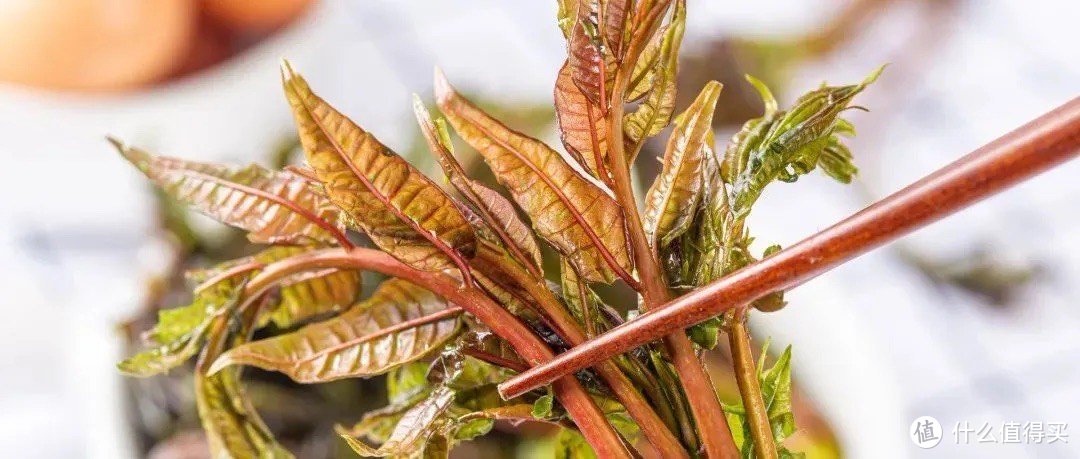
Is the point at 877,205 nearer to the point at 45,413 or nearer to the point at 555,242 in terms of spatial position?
the point at 555,242

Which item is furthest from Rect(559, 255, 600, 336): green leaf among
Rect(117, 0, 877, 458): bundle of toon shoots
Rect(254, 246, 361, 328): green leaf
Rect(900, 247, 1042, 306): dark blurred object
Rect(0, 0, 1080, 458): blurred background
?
Rect(900, 247, 1042, 306): dark blurred object

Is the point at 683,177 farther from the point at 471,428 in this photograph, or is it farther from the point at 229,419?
the point at 229,419

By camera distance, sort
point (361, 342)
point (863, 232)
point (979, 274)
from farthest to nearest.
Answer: point (979, 274) → point (361, 342) → point (863, 232)

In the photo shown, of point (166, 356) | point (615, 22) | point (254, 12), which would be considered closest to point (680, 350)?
point (615, 22)

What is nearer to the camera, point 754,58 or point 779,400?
point 779,400

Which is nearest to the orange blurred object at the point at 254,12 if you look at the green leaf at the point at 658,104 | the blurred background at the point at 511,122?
the blurred background at the point at 511,122

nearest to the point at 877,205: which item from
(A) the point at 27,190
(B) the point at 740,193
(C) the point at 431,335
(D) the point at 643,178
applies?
(B) the point at 740,193

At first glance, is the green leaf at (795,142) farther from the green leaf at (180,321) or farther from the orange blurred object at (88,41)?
the orange blurred object at (88,41)
